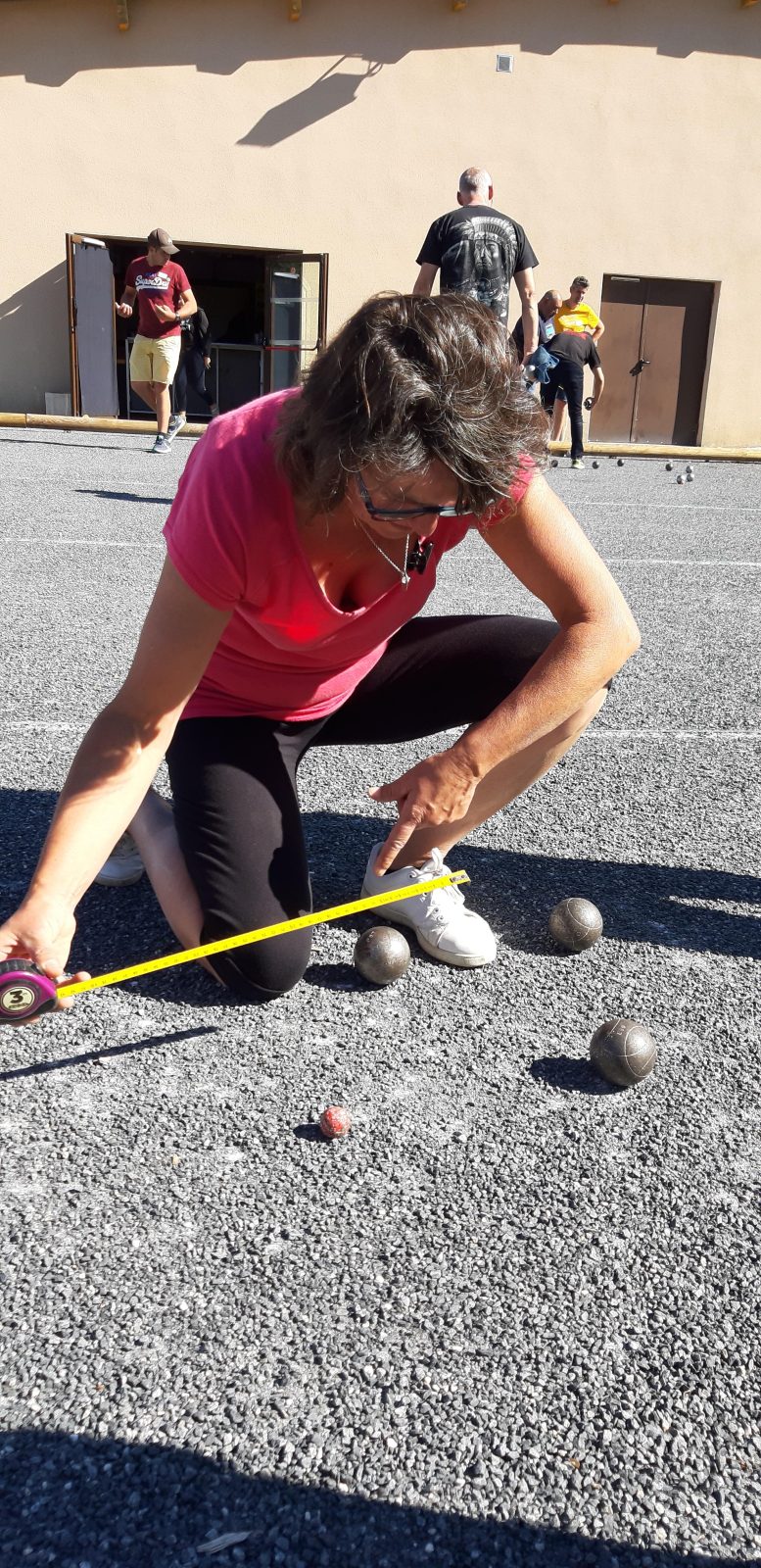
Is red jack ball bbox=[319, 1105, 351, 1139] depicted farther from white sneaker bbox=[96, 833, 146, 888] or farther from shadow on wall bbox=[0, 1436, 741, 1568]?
white sneaker bbox=[96, 833, 146, 888]

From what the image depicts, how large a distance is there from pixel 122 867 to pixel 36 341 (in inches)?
620

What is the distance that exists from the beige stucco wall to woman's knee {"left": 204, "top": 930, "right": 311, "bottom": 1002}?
52.9 feet

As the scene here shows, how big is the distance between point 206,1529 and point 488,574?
5903 millimetres

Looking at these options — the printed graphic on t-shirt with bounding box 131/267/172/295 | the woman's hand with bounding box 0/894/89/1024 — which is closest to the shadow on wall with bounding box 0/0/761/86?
the printed graphic on t-shirt with bounding box 131/267/172/295

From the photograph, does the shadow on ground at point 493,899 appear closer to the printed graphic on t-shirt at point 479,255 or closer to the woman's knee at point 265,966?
the woman's knee at point 265,966

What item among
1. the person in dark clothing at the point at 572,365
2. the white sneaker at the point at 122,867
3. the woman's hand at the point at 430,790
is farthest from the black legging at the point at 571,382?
the woman's hand at the point at 430,790

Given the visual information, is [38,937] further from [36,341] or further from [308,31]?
[308,31]

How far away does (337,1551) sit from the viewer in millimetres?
1387

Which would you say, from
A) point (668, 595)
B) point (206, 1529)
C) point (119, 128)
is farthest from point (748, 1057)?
point (119, 128)

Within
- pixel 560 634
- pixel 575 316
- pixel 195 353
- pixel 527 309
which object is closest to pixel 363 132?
pixel 195 353

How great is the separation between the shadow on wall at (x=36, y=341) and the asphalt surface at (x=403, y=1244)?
15075 mm

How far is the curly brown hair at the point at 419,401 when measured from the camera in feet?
5.76

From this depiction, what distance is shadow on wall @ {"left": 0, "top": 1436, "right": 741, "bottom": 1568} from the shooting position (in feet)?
4.52

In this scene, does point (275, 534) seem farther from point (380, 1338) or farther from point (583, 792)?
point (583, 792)
